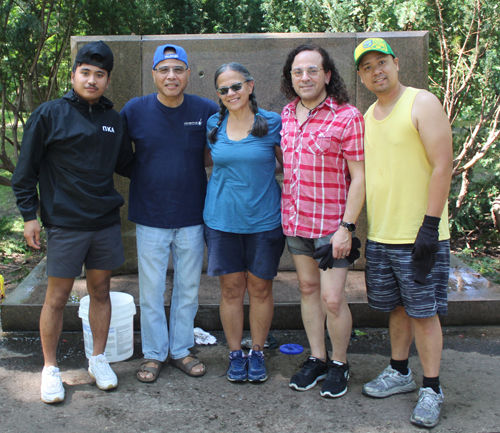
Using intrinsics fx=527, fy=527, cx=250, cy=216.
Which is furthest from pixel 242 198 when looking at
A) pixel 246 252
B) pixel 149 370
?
pixel 149 370

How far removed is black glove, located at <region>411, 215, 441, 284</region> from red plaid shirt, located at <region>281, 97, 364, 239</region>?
0.49m

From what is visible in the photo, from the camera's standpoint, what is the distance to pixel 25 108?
790 centimetres

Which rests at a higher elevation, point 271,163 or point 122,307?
point 271,163

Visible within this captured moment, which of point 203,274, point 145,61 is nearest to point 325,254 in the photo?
point 203,274

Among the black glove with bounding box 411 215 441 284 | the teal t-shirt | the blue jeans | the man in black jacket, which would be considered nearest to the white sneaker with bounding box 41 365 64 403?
the man in black jacket

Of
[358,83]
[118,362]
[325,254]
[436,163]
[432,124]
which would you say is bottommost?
[118,362]

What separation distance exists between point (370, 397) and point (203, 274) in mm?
2274

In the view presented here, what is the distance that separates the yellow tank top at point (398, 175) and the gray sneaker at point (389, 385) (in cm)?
92

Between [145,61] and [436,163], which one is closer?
[436,163]

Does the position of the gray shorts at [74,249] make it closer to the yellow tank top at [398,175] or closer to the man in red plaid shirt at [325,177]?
the man in red plaid shirt at [325,177]

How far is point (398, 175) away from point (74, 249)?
6.45 ft

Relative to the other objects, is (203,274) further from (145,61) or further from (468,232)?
(468,232)

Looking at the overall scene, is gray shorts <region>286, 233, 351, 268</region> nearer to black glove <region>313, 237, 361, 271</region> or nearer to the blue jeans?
black glove <region>313, 237, 361, 271</region>

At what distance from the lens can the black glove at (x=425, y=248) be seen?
111 inches
